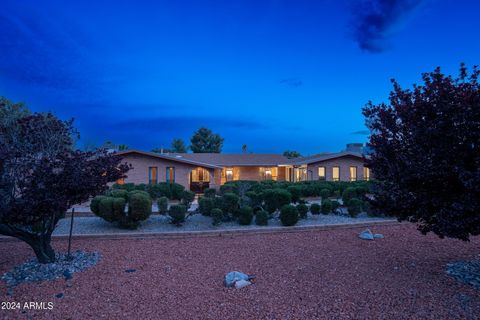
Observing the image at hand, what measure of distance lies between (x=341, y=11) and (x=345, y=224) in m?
9.32

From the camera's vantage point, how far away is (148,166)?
21.2 m

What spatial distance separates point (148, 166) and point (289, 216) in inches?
571

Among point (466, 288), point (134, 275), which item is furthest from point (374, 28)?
point (134, 275)

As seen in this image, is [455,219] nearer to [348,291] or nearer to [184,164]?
[348,291]

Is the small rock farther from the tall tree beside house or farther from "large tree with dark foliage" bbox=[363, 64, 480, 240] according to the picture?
the tall tree beside house

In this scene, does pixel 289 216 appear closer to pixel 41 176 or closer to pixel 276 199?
pixel 276 199

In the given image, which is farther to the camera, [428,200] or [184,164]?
[184,164]

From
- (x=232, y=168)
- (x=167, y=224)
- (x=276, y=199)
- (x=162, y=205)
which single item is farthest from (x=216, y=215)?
(x=232, y=168)

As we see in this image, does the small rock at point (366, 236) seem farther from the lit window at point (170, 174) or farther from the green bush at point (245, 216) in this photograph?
the lit window at point (170, 174)

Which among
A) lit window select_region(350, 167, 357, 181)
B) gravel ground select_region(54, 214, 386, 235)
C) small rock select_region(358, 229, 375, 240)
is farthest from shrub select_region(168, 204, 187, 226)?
lit window select_region(350, 167, 357, 181)

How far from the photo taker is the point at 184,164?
860 inches

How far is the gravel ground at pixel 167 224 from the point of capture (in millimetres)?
9141

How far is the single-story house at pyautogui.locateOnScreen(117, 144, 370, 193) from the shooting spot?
21.1 m

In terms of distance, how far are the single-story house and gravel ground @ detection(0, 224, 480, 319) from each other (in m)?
13.5
